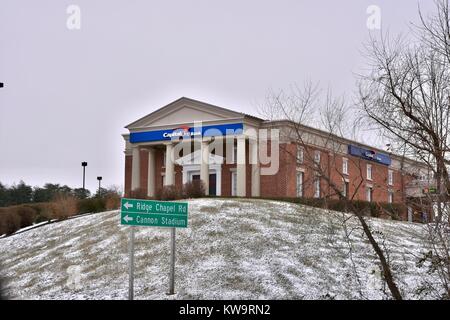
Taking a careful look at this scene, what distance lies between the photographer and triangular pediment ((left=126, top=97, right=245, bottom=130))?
4544 centimetres

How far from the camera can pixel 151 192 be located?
50.3 m

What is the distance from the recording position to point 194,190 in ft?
123

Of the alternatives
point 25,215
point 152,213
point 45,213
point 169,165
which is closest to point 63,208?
point 45,213

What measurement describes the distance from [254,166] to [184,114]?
651 centimetres

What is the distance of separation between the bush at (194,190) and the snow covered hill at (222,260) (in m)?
7.18

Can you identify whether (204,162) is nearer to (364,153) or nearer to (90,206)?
(90,206)

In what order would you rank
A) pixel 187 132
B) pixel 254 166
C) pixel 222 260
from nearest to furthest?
pixel 222 260 → pixel 254 166 → pixel 187 132

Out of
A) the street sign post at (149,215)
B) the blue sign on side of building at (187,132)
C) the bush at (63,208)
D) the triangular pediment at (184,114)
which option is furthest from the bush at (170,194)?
the street sign post at (149,215)

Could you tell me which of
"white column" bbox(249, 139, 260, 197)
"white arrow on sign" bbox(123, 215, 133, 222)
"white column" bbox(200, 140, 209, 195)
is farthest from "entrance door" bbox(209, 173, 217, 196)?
"white arrow on sign" bbox(123, 215, 133, 222)

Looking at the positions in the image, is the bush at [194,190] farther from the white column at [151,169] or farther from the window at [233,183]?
the white column at [151,169]
